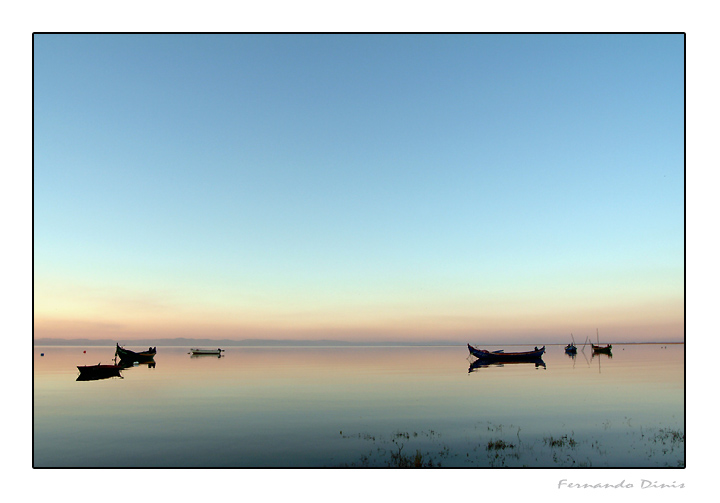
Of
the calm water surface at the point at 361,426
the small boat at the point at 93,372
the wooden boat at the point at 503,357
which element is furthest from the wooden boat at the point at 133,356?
the wooden boat at the point at 503,357

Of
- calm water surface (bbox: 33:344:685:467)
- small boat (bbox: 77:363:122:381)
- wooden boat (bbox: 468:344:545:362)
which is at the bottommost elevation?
wooden boat (bbox: 468:344:545:362)

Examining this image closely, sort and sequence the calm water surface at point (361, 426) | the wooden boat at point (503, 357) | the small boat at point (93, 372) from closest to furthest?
the calm water surface at point (361, 426), the small boat at point (93, 372), the wooden boat at point (503, 357)

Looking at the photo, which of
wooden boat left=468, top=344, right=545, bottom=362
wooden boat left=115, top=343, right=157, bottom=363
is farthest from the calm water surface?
wooden boat left=468, top=344, right=545, bottom=362

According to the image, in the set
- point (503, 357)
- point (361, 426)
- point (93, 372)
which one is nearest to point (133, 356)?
point (93, 372)

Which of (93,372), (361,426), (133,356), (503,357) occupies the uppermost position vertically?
(361,426)

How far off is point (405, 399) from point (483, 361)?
56990mm

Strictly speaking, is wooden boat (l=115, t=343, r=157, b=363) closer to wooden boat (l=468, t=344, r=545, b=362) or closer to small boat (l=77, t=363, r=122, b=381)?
small boat (l=77, t=363, r=122, b=381)

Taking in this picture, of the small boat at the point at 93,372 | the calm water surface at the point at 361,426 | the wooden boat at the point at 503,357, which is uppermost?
the calm water surface at the point at 361,426

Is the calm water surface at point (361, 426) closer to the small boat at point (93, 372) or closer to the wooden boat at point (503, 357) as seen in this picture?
the small boat at point (93, 372)

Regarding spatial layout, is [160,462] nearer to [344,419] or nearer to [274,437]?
[274,437]

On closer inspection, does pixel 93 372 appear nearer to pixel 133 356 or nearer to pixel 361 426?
pixel 133 356
